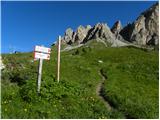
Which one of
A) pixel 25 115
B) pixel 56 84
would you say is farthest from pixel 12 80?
pixel 25 115

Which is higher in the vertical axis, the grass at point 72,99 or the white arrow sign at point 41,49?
the white arrow sign at point 41,49

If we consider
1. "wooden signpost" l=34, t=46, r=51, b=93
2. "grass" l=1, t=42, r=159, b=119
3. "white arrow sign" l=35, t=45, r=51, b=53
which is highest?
"white arrow sign" l=35, t=45, r=51, b=53

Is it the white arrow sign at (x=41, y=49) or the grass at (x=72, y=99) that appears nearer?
the grass at (x=72, y=99)

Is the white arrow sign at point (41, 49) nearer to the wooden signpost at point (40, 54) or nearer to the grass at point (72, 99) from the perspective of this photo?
the wooden signpost at point (40, 54)

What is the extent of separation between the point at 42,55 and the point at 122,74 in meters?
14.0

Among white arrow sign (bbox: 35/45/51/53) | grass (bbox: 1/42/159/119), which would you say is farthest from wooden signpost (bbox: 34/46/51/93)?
grass (bbox: 1/42/159/119)

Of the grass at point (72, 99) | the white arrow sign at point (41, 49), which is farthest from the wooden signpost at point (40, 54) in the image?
the grass at point (72, 99)

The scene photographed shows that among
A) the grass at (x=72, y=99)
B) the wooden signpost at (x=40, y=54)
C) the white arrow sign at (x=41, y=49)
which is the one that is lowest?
the grass at (x=72, y=99)

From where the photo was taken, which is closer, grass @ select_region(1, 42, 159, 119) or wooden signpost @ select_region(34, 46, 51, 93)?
grass @ select_region(1, 42, 159, 119)

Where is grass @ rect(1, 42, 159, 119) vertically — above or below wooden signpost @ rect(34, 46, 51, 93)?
below

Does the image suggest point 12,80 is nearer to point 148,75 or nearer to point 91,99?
point 91,99

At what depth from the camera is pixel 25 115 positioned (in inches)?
644

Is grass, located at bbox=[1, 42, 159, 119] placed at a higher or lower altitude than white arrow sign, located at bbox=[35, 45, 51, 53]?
lower

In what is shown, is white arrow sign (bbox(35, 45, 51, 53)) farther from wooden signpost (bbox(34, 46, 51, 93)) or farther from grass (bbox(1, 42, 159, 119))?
grass (bbox(1, 42, 159, 119))
